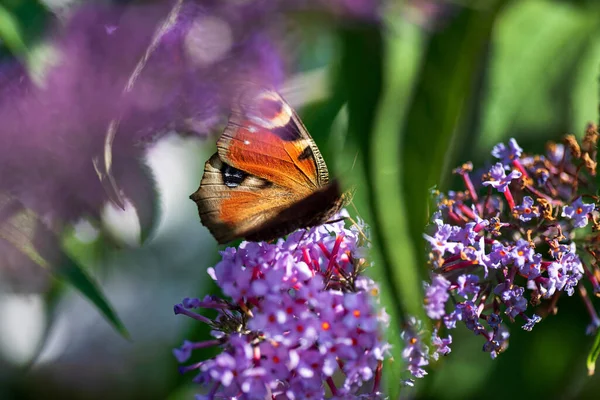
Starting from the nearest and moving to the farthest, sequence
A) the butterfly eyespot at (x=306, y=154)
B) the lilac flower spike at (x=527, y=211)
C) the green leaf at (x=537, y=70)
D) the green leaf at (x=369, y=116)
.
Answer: the green leaf at (x=369, y=116) < the lilac flower spike at (x=527, y=211) < the butterfly eyespot at (x=306, y=154) < the green leaf at (x=537, y=70)

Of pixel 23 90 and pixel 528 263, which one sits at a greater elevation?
pixel 23 90

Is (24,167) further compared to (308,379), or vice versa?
(24,167)

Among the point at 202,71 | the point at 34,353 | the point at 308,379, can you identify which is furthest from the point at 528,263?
the point at 34,353

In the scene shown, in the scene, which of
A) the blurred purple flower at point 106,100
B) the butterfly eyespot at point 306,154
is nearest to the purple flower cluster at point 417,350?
the butterfly eyespot at point 306,154

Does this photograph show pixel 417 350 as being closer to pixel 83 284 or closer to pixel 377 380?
pixel 377 380

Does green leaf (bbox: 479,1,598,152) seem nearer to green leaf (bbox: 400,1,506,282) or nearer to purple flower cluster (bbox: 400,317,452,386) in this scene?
purple flower cluster (bbox: 400,317,452,386)

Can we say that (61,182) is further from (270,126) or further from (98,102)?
(270,126)

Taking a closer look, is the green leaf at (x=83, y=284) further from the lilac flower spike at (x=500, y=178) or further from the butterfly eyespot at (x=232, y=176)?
the lilac flower spike at (x=500, y=178)
